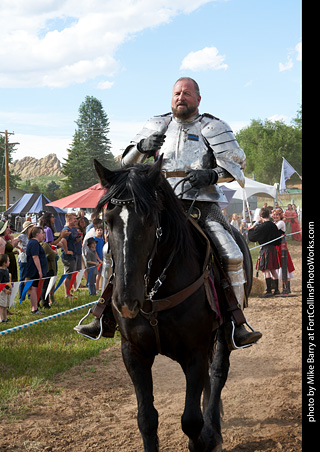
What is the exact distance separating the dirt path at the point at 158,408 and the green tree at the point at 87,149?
61.4 metres

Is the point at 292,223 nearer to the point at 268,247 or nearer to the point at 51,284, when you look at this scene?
the point at 268,247

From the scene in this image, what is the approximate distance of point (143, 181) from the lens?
3.09 m

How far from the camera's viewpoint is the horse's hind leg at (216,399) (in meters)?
3.87

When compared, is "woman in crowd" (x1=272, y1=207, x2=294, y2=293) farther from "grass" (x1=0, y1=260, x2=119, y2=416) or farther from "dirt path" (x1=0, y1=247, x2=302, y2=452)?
"grass" (x1=0, y1=260, x2=119, y2=416)

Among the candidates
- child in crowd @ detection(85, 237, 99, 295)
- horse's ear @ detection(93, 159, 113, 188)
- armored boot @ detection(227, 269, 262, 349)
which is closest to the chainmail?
armored boot @ detection(227, 269, 262, 349)

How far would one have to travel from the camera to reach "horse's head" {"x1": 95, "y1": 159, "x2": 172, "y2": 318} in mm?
2760

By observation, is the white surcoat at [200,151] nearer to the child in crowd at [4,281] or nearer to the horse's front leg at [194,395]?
the horse's front leg at [194,395]

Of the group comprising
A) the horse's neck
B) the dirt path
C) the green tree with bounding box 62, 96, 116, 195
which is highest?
the green tree with bounding box 62, 96, 116, 195

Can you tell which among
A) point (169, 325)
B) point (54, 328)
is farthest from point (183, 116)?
point (54, 328)

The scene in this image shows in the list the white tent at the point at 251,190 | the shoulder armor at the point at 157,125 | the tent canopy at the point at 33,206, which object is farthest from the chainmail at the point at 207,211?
the tent canopy at the point at 33,206

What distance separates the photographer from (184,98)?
4148 mm

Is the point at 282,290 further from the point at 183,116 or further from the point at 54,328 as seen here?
the point at 183,116

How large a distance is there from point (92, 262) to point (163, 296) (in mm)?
8308

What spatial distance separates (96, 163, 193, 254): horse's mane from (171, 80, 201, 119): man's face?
109cm
